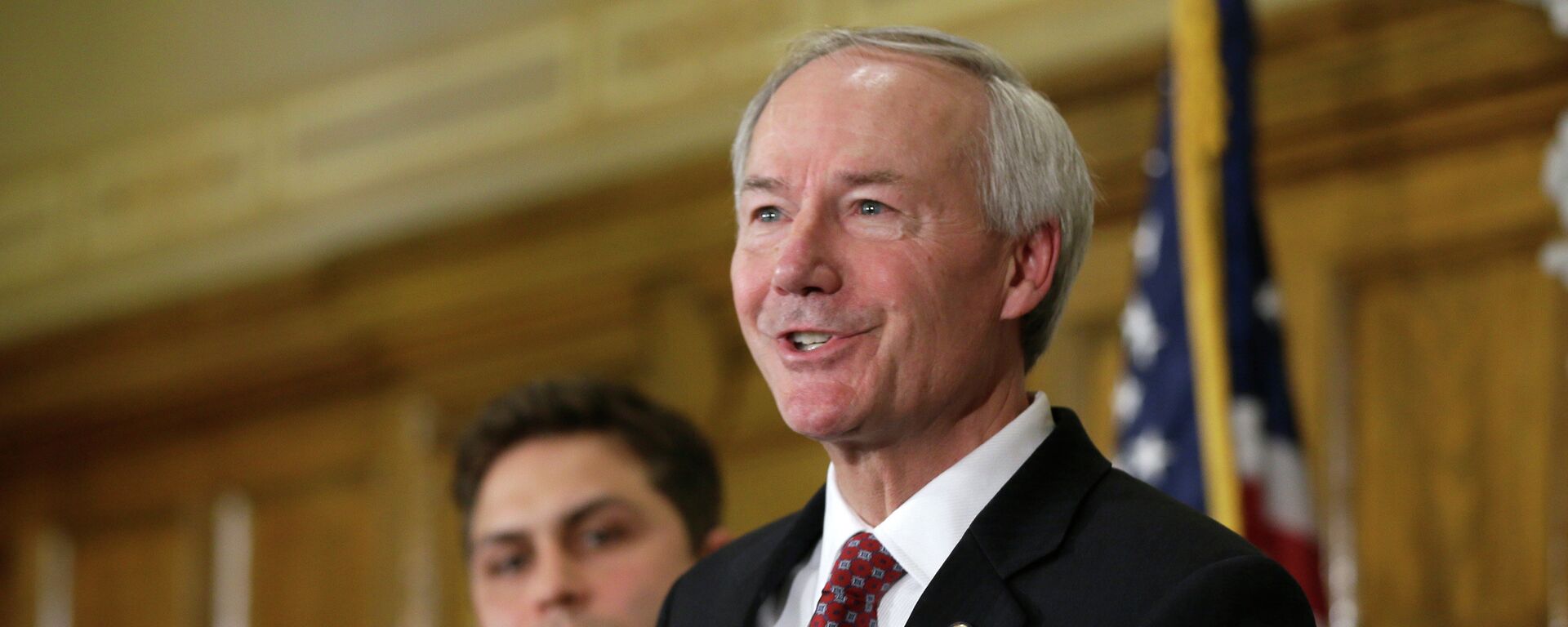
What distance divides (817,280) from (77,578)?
24.2 feet

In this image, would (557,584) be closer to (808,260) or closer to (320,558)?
(808,260)

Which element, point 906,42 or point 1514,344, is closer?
point 906,42

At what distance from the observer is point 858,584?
5.47 feet

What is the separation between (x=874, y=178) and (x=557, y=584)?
1.49 meters

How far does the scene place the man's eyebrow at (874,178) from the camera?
1706 millimetres

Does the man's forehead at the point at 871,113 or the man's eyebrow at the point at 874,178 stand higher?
the man's forehead at the point at 871,113

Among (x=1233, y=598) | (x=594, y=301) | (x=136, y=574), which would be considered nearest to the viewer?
(x=1233, y=598)

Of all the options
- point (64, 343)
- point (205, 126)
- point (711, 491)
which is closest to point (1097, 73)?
point (711, 491)

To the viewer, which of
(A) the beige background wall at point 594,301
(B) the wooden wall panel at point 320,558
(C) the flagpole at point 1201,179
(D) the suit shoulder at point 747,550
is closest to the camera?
(D) the suit shoulder at point 747,550

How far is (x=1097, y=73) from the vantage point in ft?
18.9

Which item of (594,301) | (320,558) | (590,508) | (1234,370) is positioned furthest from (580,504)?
(320,558)

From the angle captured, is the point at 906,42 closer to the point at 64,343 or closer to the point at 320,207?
the point at 320,207

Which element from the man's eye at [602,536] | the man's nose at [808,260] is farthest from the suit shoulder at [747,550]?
the man's eye at [602,536]

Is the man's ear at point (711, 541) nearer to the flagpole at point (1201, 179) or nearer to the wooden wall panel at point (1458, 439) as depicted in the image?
the flagpole at point (1201, 179)
